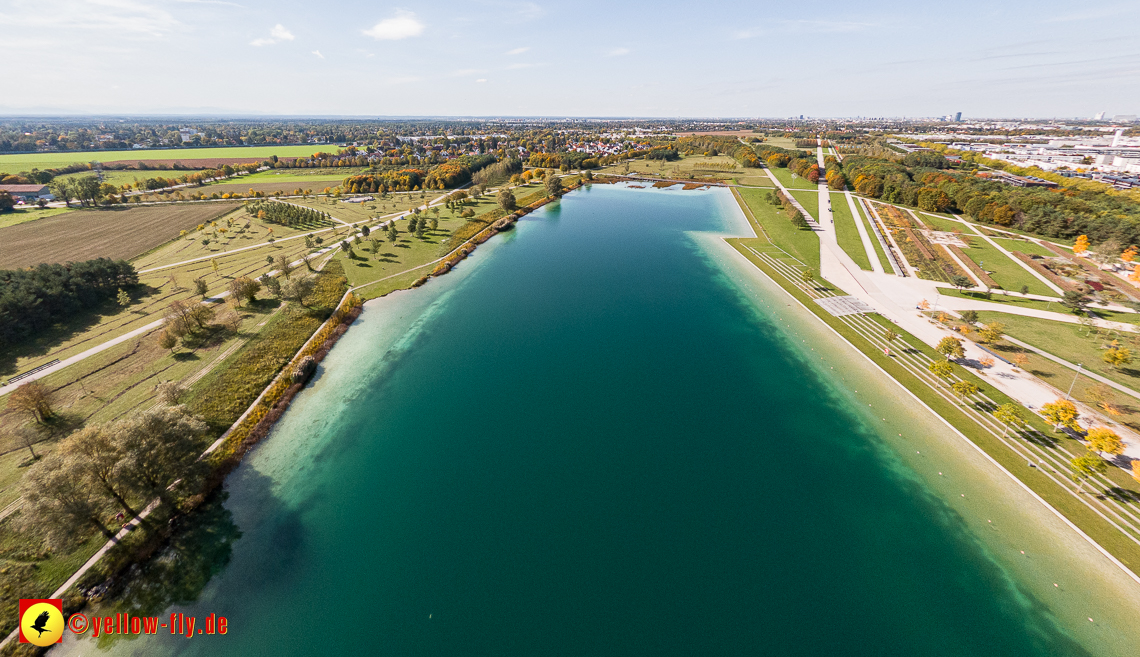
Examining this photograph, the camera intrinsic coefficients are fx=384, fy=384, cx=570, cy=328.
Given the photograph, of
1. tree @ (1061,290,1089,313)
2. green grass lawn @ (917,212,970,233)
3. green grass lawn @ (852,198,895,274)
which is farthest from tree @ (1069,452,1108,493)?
green grass lawn @ (917,212,970,233)

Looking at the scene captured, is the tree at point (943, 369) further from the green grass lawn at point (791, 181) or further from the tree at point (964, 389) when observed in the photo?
the green grass lawn at point (791, 181)

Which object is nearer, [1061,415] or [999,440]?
[1061,415]

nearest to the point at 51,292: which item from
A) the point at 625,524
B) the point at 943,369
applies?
the point at 625,524

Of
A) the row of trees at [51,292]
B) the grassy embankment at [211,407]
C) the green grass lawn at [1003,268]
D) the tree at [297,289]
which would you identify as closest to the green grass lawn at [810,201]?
the green grass lawn at [1003,268]

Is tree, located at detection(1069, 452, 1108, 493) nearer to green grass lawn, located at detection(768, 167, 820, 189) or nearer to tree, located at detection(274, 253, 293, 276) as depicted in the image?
tree, located at detection(274, 253, 293, 276)

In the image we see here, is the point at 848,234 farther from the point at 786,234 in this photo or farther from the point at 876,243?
the point at 786,234

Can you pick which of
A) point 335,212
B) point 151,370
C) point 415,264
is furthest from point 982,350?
point 335,212

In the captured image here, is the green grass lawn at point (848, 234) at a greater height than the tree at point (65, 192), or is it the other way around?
the tree at point (65, 192)
